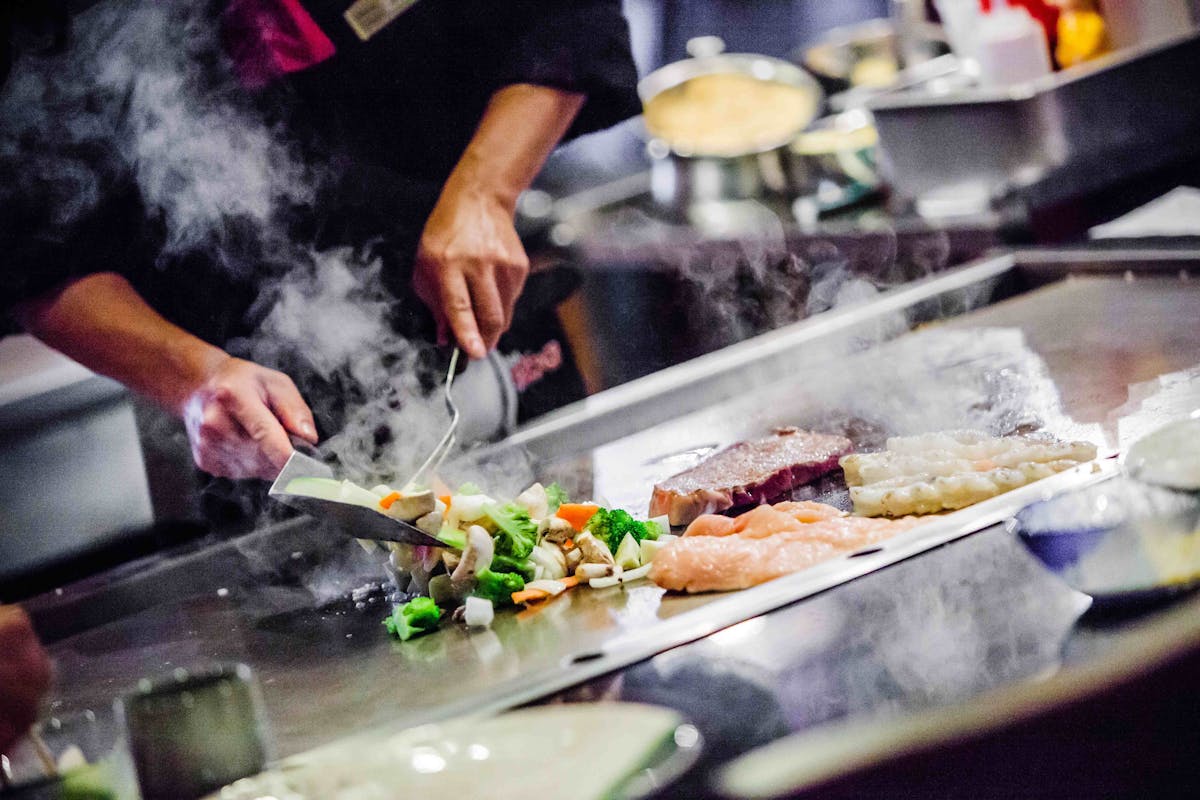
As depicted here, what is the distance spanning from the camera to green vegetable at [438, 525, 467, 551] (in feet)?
6.05

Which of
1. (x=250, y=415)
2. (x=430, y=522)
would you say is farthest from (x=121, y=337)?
(x=430, y=522)

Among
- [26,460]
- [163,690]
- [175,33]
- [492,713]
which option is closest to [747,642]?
[492,713]

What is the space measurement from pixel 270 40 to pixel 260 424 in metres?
1.38

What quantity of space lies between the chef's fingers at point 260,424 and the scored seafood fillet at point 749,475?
2.67 ft

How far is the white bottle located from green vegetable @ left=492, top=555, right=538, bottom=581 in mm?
2986

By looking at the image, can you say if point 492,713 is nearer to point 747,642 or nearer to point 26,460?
point 747,642

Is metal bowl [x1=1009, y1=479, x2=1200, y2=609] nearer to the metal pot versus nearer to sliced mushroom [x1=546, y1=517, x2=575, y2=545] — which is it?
sliced mushroom [x1=546, y1=517, x2=575, y2=545]

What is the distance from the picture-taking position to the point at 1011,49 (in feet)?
12.5

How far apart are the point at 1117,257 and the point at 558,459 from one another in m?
1.63

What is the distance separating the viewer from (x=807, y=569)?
1.56m

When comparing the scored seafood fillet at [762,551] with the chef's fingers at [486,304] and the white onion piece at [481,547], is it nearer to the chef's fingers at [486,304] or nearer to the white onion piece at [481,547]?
A: the white onion piece at [481,547]

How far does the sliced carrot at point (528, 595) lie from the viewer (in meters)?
1.78

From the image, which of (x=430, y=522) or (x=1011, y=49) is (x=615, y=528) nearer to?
(x=430, y=522)

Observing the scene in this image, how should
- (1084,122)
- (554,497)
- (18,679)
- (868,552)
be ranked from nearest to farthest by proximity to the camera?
(18,679)
(868,552)
(554,497)
(1084,122)
